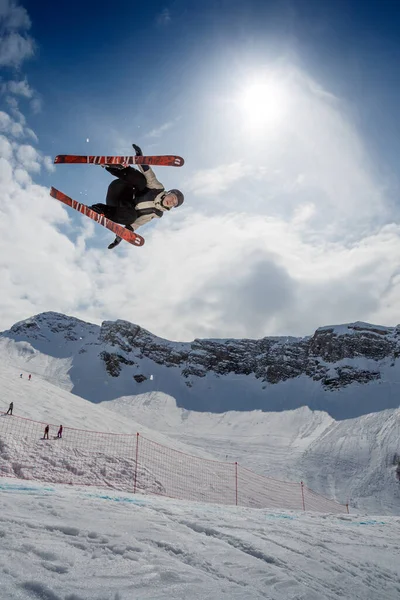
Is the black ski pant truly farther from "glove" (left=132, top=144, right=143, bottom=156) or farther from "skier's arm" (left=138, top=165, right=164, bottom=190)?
"glove" (left=132, top=144, right=143, bottom=156)

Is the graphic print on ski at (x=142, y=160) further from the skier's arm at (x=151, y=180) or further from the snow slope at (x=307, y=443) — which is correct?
the snow slope at (x=307, y=443)

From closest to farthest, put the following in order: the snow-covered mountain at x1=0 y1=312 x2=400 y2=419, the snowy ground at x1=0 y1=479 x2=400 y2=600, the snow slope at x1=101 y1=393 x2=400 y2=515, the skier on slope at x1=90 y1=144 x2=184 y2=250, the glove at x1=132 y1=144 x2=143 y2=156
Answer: the snowy ground at x1=0 y1=479 x2=400 y2=600 → the glove at x1=132 y1=144 x2=143 y2=156 → the skier on slope at x1=90 y1=144 x2=184 y2=250 → the snow slope at x1=101 y1=393 x2=400 y2=515 → the snow-covered mountain at x1=0 y1=312 x2=400 y2=419

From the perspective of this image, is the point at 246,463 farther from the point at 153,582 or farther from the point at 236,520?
the point at 153,582

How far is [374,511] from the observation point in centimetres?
3553

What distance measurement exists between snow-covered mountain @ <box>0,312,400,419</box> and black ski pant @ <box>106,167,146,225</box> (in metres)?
70.5

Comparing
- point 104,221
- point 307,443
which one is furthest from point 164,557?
point 307,443

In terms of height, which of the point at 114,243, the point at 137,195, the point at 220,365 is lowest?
the point at 114,243

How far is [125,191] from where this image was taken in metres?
8.36

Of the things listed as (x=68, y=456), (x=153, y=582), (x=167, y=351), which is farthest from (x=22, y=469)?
(x=167, y=351)

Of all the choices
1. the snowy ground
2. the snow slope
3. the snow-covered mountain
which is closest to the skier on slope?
the snowy ground

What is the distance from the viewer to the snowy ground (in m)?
3.73

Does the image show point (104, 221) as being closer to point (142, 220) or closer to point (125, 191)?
point (142, 220)

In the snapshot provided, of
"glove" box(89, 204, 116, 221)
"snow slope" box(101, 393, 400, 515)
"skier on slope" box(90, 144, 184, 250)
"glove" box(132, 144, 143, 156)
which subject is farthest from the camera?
"snow slope" box(101, 393, 400, 515)

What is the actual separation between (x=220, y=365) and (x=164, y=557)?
109817mm
